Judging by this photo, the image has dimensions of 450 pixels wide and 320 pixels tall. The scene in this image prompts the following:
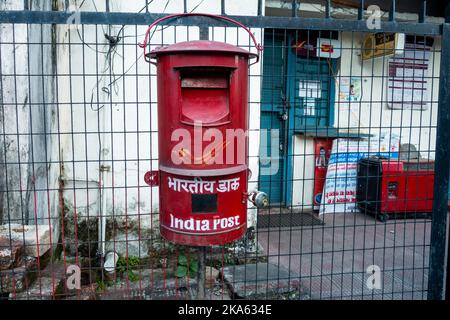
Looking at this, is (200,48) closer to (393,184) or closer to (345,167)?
(345,167)

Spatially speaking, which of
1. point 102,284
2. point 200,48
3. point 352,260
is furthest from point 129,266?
point 200,48

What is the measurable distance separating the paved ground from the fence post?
119 mm

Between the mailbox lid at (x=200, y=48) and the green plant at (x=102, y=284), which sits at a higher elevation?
the mailbox lid at (x=200, y=48)

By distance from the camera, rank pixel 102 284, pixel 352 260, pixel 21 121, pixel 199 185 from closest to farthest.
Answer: pixel 199 185 < pixel 21 121 < pixel 102 284 < pixel 352 260

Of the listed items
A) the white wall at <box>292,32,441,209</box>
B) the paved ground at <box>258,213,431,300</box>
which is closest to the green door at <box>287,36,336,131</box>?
the white wall at <box>292,32,441,209</box>

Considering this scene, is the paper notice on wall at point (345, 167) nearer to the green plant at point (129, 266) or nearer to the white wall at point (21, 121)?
the green plant at point (129, 266)

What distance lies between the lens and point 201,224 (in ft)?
6.49

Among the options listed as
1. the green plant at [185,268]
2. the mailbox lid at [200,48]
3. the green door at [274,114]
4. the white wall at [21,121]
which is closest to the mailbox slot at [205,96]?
the mailbox lid at [200,48]

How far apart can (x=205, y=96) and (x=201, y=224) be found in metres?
0.66

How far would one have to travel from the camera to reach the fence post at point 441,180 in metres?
2.65

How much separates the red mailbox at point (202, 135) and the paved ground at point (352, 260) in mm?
955

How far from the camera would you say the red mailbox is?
1909 millimetres

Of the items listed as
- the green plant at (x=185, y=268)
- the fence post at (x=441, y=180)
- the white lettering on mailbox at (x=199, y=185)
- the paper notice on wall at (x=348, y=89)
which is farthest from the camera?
the paper notice on wall at (x=348, y=89)
